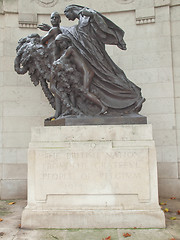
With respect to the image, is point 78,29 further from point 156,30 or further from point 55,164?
point 156,30

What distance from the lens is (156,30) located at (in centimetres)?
685

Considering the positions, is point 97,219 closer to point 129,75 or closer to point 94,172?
point 94,172

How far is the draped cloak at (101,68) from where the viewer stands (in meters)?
4.53

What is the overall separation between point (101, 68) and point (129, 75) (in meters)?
2.53

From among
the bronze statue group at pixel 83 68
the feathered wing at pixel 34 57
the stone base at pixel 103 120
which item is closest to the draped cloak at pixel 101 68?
the bronze statue group at pixel 83 68

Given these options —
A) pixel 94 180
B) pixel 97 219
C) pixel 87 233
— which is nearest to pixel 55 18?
pixel 94 180

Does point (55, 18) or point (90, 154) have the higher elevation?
point (55, 18)

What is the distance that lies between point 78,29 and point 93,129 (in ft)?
6.67

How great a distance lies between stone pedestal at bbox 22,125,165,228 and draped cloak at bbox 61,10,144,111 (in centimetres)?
70

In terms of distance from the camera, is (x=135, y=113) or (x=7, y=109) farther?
(x=7, y=109)

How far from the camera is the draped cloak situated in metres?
4.53

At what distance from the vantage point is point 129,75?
6914 millimetres

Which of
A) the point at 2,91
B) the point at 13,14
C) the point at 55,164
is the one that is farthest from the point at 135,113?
the point at 13,14

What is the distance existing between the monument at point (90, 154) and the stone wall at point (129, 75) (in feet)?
7.88
